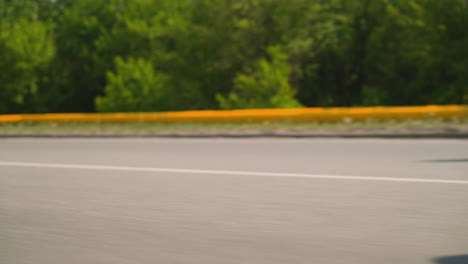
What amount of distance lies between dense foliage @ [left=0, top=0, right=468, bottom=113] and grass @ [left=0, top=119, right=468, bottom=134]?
32.7 ft

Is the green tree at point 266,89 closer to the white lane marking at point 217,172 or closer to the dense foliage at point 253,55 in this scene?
the dense foliage at point 253,55

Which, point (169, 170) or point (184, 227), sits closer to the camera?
point (184, 227)

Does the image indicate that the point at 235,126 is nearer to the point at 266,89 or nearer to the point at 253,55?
the point at 266,89

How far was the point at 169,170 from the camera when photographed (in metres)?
8.70

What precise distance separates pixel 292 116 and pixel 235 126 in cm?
192

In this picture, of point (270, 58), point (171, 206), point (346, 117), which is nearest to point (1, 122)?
point (346, 117)

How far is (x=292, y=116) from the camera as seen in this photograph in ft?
Answer: 62.4

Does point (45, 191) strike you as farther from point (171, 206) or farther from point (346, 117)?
point (346, 117)

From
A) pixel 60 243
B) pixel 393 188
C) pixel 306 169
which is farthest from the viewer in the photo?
pixel 306 169

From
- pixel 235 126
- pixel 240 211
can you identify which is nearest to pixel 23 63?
pixel 235 126

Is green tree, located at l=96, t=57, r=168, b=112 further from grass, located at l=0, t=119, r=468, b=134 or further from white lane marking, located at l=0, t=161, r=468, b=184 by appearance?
white lane marking, located at l=0, t=161, r=468, b=184

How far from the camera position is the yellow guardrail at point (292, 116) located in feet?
56.0

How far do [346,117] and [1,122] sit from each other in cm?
1635

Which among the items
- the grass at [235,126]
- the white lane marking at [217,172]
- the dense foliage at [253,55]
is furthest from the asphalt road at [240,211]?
the dense foliage at [253,55]
